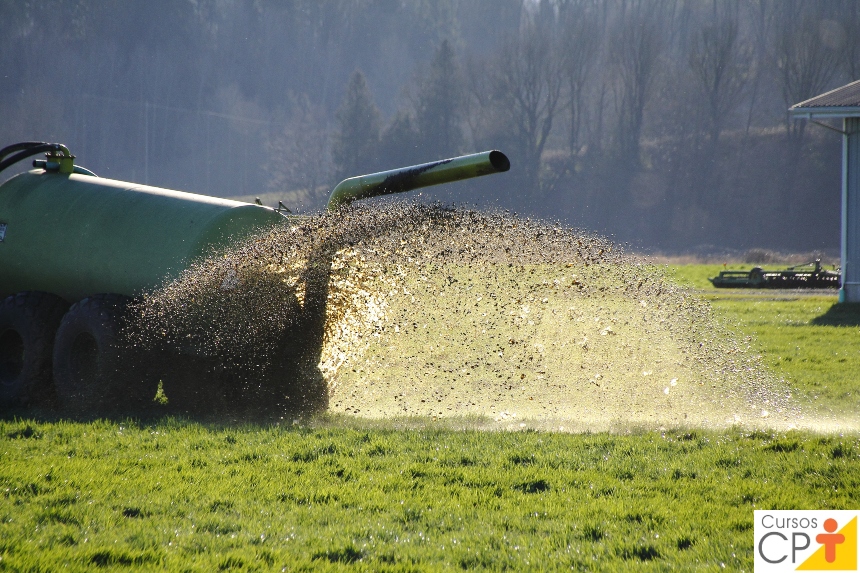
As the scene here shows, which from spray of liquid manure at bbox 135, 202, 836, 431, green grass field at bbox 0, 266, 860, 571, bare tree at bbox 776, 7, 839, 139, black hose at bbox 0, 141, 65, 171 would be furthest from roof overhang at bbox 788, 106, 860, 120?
bare tree at bbox 776, 7, 839, 139

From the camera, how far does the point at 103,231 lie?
962cm

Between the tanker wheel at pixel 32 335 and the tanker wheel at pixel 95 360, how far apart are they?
0.41 meters

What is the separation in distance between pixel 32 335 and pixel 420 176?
4.60m

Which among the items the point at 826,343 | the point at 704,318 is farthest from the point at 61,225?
the point at 826,343

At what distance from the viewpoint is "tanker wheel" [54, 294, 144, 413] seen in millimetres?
8547

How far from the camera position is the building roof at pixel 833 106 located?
1867cm

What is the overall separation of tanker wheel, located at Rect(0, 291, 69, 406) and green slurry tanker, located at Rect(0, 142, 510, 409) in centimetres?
1

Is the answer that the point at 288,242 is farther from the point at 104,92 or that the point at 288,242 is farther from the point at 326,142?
the point at 104,92

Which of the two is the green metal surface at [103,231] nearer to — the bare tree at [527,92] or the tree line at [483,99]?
the tree line at [483,99]

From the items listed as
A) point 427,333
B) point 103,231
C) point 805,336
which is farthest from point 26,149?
point 805,336

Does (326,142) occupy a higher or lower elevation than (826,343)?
higher

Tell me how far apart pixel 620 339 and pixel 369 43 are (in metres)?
93.8

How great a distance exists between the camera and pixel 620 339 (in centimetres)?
1018

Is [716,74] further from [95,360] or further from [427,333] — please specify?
[95,360]
